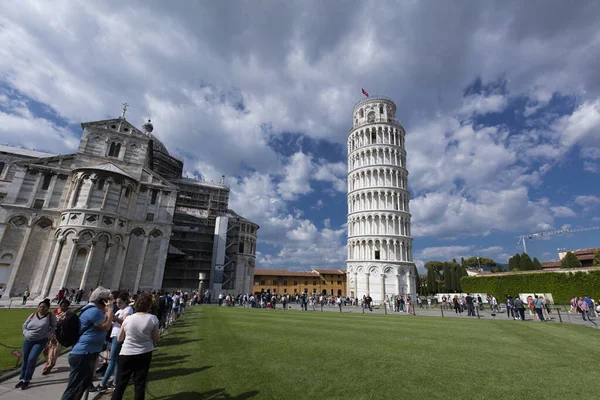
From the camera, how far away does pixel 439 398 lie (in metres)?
5.39

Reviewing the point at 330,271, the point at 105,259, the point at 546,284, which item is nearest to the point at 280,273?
the point at 330,271

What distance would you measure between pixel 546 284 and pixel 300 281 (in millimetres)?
53590

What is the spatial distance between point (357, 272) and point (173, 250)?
101 feet

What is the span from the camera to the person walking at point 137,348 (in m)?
4.36

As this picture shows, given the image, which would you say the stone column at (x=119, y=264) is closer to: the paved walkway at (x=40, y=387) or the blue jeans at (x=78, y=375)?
the paved walkway at (x=40, y=387)

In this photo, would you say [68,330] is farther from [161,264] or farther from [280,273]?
[280,273]

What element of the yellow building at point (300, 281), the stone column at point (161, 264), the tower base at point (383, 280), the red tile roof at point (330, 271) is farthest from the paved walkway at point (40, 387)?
the red tile roof at point (330, 271)

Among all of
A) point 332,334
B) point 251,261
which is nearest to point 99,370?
point 332,334

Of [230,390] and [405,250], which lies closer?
[230,390]

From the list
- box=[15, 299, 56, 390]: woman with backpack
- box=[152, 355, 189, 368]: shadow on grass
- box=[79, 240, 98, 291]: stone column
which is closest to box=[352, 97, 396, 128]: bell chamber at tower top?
box=[79, 240, 98, 291]: stone column

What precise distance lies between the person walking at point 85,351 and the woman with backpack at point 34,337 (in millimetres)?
2104

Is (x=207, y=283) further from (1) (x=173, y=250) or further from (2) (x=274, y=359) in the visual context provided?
(2) (x=274, y=359)

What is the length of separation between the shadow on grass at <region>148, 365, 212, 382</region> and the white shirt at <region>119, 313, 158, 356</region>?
2792 millimetres

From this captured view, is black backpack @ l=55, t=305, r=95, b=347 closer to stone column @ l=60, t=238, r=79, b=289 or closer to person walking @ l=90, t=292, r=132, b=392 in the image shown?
person walking @ l=90, t=292, r=132, b=392
